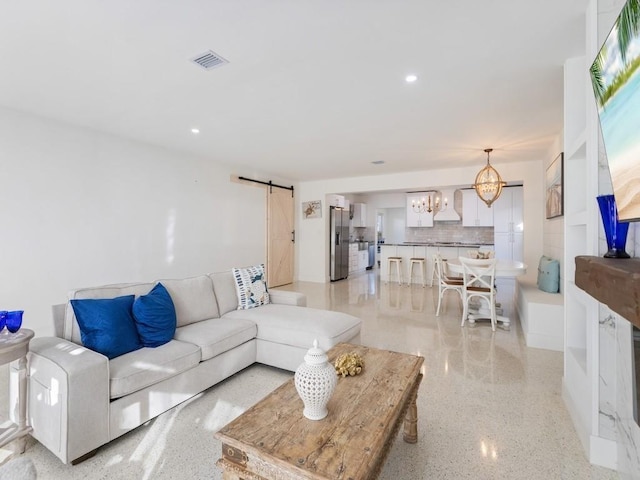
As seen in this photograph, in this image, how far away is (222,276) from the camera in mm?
3240

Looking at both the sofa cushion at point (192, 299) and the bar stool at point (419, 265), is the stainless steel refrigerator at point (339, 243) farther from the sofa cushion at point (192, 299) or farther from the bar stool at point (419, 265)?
the sofa cushion at point (192, 299)

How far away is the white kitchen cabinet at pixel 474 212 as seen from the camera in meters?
7.91

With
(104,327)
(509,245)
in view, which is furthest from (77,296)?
(509,245)

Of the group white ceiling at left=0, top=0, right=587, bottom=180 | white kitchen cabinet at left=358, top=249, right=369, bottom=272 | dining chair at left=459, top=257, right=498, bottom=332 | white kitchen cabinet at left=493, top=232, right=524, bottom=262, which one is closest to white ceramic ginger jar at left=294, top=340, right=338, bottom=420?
white ceiling at left=0, top=0, right=587, bottom=180

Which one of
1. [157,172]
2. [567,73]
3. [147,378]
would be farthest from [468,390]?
[157,172]

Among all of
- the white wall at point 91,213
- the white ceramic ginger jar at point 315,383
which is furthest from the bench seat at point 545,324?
the white wall at point 91,213

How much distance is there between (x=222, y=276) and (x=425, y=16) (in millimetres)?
2815

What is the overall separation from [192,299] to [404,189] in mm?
5171

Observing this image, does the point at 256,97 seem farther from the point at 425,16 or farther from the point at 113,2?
the point at 425,16

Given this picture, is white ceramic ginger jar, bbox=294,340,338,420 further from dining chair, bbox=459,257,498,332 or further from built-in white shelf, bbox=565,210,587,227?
dining chair, bbox=459,257,498,332

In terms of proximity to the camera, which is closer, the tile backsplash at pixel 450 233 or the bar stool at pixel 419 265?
the bar stool at pixel 419 265

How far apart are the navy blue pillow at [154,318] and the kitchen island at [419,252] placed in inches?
241

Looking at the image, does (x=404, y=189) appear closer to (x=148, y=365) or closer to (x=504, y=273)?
(x=504, y=273)

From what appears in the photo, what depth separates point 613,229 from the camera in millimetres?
1493
